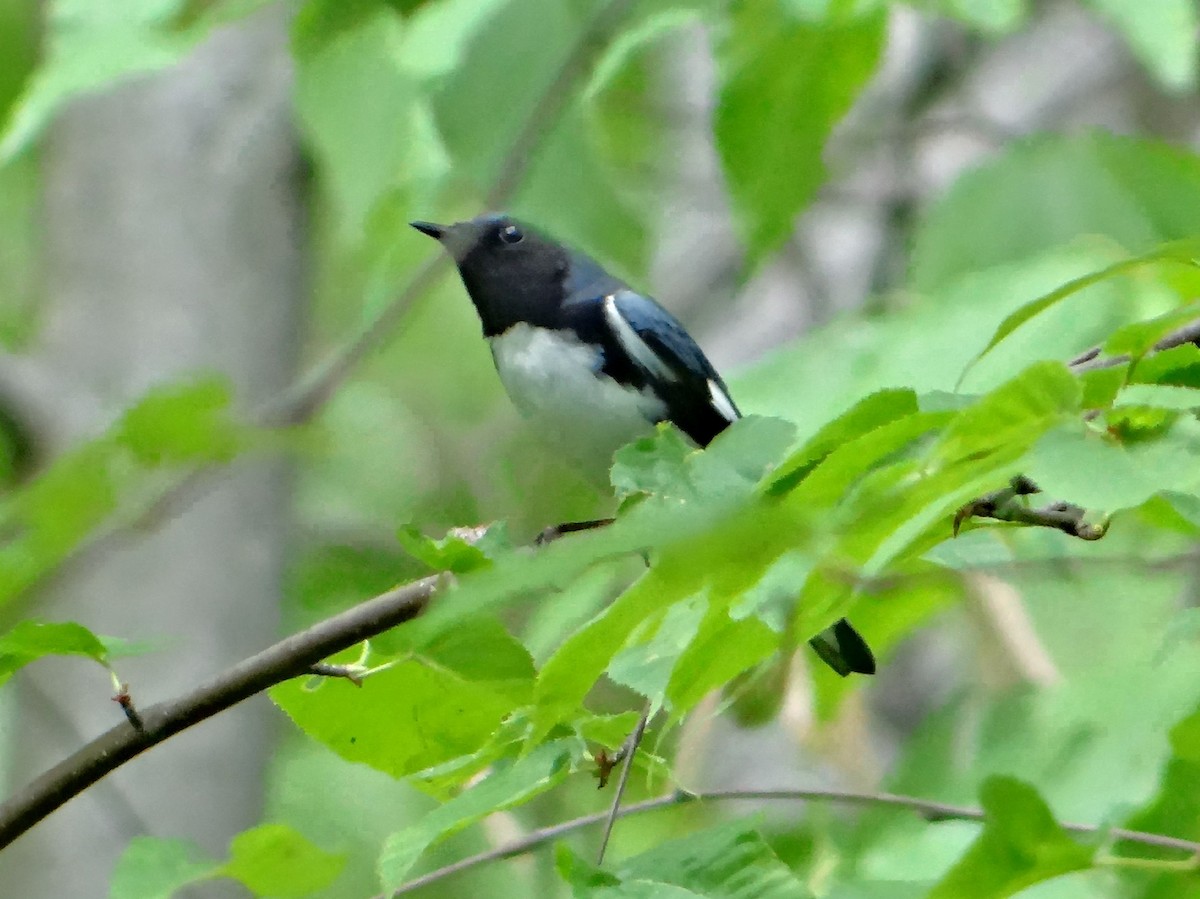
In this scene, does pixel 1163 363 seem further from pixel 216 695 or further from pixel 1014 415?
pixel 216 695

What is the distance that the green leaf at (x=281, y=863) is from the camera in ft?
3.66

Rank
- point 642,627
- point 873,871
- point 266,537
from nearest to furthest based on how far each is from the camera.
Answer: point 642,627 → point 873,871 → point 266,537

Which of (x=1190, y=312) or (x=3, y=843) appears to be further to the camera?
(x=3, y=843)

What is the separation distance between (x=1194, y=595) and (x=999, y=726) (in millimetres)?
1296

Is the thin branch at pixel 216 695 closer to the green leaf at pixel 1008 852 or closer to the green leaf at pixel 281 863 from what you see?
the green leaf at pixel 281 863

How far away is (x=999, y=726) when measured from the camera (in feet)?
6.68

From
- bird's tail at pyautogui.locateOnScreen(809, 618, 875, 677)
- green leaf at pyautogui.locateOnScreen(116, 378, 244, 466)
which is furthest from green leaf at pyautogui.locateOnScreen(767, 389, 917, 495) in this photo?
green leaf at pyautogui.locateOnScreen(116, 378, 244, 466)

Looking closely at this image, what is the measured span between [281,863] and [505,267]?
1.51m

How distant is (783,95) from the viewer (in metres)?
2.00

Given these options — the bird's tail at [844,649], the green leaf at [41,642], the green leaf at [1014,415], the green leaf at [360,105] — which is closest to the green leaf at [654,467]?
the green leaf at [1014,415]

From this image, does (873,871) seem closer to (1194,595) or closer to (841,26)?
(841,26)

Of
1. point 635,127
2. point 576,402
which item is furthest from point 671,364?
point 635,127

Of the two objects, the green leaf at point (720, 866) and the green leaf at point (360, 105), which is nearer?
the green leaf at point (720, 866)

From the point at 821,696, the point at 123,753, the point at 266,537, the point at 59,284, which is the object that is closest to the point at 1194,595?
the point at 821,696
